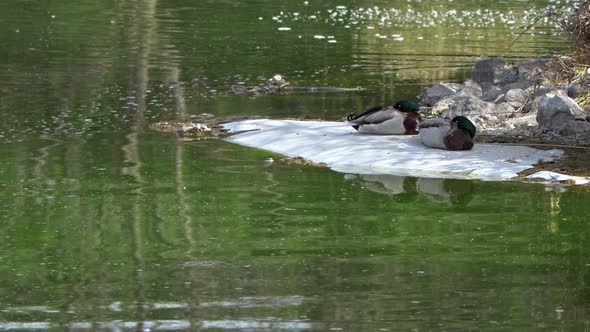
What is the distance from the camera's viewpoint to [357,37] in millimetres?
29844

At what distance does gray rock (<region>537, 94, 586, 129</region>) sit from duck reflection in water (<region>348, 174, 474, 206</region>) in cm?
289

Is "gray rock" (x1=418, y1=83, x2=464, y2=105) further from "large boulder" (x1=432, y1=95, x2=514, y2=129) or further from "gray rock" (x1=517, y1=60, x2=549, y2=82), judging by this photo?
"large boulder" (x1=432, y1=95, x2=514, y2=129)

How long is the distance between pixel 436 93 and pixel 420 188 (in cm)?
665

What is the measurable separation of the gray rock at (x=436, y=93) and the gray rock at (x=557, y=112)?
3279 millimetres

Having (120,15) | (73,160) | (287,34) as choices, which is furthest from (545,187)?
(120,15)

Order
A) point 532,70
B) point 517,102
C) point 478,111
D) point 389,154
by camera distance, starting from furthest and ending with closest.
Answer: point 532,70 < point 517,102 < point 478,111 < point 389,154

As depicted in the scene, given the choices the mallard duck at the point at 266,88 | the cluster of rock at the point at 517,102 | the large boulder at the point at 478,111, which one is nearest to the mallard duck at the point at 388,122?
the cluster of rock at the point at 517,102

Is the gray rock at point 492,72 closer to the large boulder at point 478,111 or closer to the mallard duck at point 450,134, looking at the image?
the large boulder at point 478,111

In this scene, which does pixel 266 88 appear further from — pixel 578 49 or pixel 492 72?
pixel 578 49

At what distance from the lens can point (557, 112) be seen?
15.7m

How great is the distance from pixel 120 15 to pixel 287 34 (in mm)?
5903

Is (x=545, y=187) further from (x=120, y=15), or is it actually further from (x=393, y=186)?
(x=120, y=15)

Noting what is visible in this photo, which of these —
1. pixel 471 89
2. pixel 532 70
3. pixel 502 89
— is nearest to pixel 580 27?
pixel 502 89

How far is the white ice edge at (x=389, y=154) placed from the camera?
13594mm
